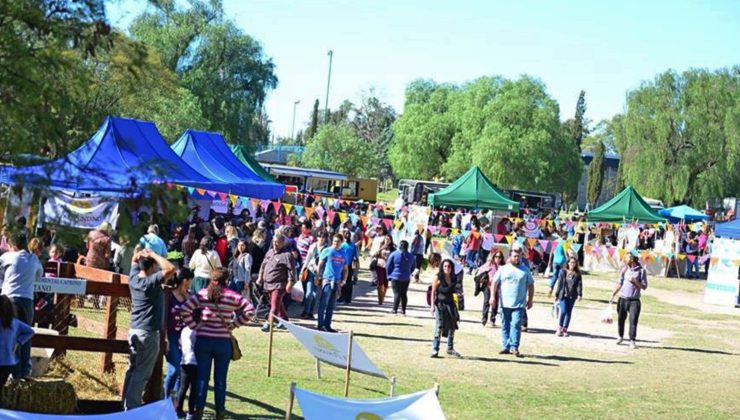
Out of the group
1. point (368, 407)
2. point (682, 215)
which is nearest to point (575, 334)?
point (368, 407)

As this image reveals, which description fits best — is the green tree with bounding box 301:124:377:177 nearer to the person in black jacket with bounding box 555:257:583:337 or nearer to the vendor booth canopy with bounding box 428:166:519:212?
the vendor booth canopy with bounding box 428:166:519:212

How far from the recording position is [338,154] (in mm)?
82750

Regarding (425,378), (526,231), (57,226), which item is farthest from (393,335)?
(526,231)

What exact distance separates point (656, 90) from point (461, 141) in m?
19.1

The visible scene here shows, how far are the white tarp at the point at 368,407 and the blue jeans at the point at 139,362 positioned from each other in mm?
2254

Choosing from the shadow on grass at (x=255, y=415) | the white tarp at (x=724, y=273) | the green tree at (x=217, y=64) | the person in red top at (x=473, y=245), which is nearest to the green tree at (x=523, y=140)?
the green tree at (x=217, y=64)

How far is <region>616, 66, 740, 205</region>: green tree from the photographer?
62.6m

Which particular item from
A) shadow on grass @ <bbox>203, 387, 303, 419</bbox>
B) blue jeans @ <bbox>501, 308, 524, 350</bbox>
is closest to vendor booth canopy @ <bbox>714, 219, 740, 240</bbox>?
→ blue jeans @ <bbox>501, 308, 524, 350</bbox>

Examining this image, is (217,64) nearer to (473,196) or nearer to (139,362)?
(473,196)

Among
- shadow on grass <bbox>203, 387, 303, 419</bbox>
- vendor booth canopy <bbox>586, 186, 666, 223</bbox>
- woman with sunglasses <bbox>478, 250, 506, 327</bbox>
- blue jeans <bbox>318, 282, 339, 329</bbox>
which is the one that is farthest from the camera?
vendor booth canopy <bbox>586, 186, 666, 223</bbox>

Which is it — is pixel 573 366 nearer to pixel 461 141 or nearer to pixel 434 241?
pixel 434 241

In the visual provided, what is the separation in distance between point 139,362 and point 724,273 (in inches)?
923

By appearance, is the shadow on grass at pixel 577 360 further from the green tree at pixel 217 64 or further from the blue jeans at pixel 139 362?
the green tree at pixel 217 64

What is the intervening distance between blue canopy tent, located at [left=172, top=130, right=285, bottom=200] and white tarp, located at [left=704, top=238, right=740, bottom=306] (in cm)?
1268
